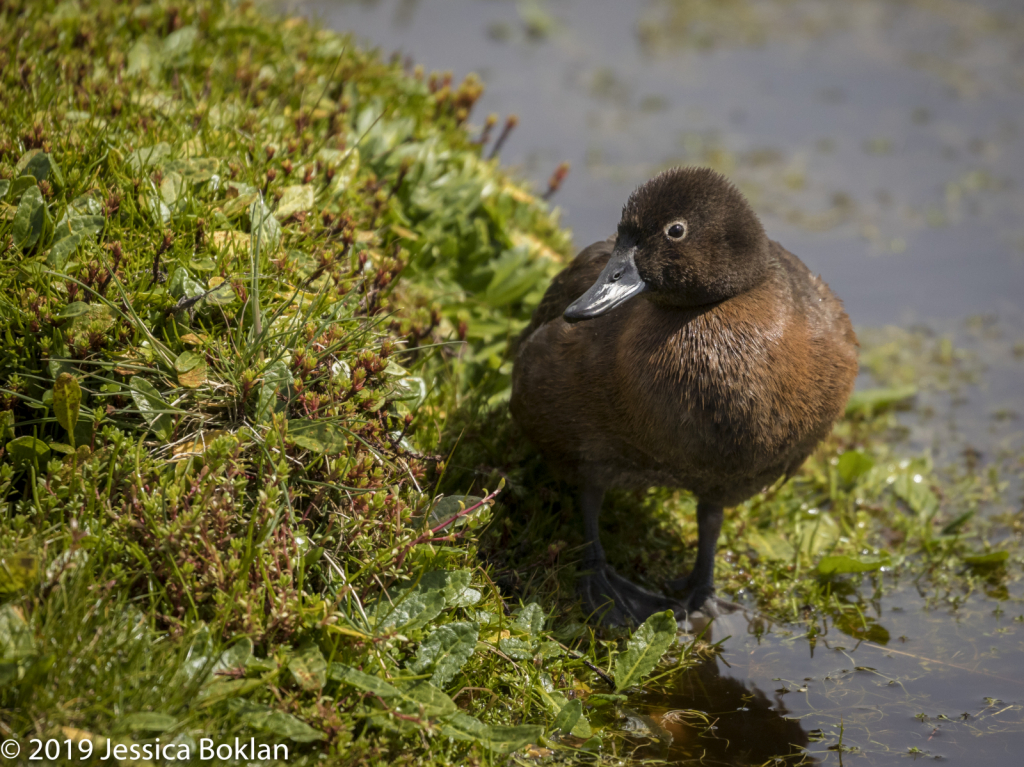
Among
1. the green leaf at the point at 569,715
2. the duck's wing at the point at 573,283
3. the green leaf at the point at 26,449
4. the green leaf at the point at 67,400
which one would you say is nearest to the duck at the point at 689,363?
the duck's wing at the point at 573,283

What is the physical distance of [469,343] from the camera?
4.64 metres

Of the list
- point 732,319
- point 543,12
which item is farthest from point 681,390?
point 543,12

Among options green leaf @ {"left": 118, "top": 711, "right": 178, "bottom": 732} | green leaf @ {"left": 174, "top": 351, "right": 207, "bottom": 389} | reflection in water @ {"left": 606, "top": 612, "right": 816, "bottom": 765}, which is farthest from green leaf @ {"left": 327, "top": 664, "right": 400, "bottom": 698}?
green leaf @ {"left": 174, "top": 351, "right": 207, "bottom": 389}

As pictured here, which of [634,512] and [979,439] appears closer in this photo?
[634,512]

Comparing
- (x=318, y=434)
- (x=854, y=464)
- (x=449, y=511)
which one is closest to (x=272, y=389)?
(x=318, y=434)

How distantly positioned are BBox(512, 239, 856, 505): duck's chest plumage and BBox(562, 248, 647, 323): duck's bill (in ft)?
0.69

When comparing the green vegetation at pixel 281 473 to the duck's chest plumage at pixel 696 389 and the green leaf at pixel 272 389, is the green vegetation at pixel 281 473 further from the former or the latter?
the duck's chest plumage at pixel 696 389

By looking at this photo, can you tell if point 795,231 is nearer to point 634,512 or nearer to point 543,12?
point 634,512

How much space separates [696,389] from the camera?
10.9 ft

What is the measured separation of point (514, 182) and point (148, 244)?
2.78m

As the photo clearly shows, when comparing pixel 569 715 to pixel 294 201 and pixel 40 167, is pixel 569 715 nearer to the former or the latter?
pixel 294 201

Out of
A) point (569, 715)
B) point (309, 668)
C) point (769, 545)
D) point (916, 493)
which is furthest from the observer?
point (916, 493)

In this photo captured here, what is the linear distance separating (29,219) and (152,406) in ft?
2.87

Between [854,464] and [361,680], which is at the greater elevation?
[854,464]
